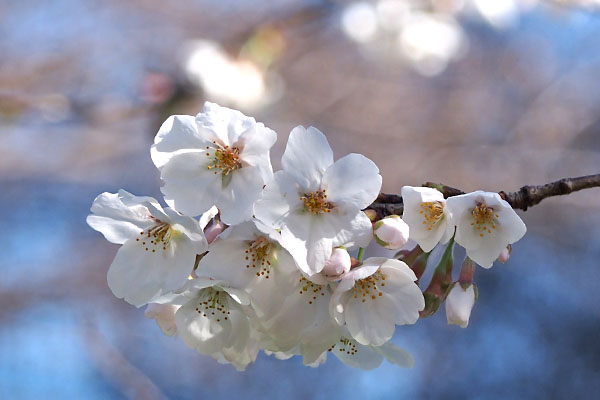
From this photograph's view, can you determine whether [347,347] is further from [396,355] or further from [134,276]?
[134,276]

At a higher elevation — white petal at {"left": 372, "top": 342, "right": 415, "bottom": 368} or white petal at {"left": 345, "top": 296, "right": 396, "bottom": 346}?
white petal at {"left": 345, "top": 296, "right": 396, "bottom": 346}

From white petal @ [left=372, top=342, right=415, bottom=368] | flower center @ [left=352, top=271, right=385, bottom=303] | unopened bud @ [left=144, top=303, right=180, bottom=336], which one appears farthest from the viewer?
white petal @ [left=372, top=342, right=415, bottom=368]

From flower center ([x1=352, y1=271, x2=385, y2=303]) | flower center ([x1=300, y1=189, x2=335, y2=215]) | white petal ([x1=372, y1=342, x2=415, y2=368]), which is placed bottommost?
white petal ([x1=372, y1=342, x2=415, y2=368])

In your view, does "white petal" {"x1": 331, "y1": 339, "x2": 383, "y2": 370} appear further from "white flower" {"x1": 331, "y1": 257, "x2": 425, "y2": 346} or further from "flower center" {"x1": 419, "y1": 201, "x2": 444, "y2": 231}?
"flower center" {"x1": 419, "y1": 201, "x2": 444, "y2": 231}

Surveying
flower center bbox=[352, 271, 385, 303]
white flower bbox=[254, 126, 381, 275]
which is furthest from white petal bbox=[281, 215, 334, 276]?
flower center bbox=[352, 271, 385, 303]

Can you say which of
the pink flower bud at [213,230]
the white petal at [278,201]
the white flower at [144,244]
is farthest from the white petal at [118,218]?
the white petal at [278,201]

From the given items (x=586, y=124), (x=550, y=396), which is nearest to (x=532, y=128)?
(x=586, y=124)
